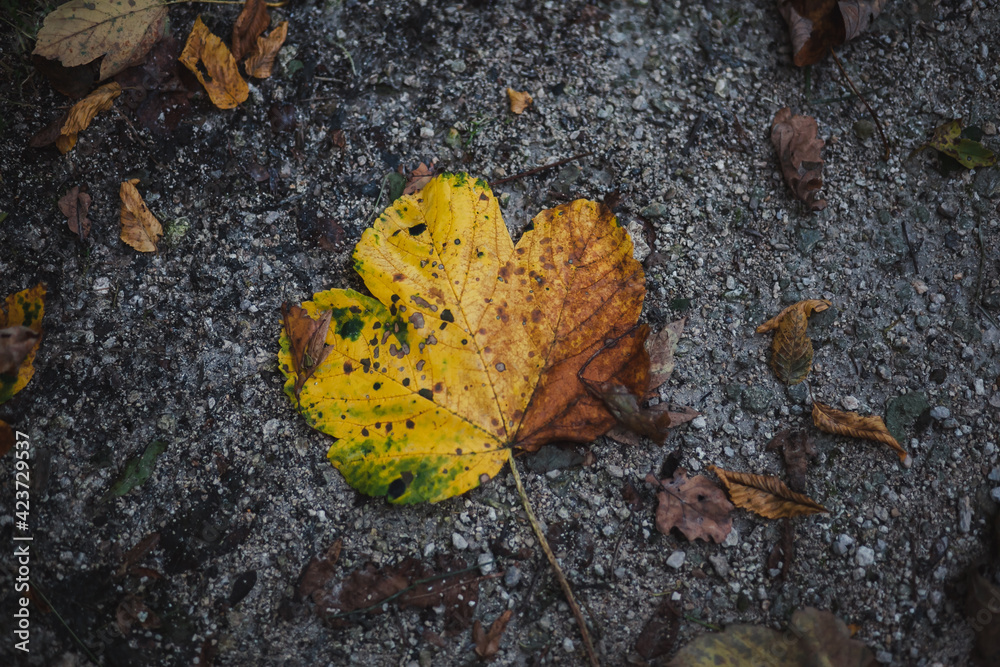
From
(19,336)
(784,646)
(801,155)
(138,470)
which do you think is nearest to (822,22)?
(801,155)

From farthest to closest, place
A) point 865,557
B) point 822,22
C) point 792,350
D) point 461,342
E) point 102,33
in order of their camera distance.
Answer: point 822,22 → point 102,33 → point 792,350 → point 865,557 → point 461,342

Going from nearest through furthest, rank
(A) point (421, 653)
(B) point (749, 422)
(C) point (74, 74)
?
(A) point (421, 653) → (B) point (749, 422) → (C) point (74, 74)

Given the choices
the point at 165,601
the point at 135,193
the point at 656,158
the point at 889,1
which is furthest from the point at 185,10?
the point at 889,1

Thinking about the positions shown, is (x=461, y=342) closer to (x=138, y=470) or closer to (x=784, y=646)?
(x=138, y=470)

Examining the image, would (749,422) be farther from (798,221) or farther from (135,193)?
(135,193)

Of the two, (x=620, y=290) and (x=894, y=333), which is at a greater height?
(x=620, y=290)

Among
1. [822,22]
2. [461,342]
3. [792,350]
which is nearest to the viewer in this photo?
[461,342]

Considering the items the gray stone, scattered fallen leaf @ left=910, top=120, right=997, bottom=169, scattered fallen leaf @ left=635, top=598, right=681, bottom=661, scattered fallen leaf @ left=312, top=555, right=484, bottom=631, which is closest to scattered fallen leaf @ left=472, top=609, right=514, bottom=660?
scattered fallen leaf @ left=312, top=555, right=484, bottom=631
